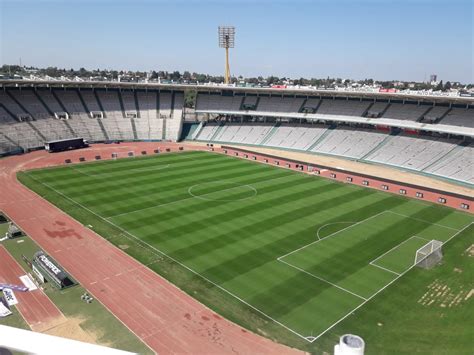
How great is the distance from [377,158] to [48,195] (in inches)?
2226

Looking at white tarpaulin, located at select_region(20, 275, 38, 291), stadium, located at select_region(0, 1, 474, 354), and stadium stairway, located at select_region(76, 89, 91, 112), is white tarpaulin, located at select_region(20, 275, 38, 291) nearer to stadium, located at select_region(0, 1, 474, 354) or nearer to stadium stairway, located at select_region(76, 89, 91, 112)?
stadium, located at select_region(0, 1, 474, 354)

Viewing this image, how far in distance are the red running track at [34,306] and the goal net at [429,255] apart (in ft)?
94.0

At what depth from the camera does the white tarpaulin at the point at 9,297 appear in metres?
26.8

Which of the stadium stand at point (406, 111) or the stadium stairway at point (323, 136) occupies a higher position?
the stadium stand at point (406, 111)

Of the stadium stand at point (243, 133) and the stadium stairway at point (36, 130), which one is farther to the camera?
the stadium stand at point (243, 133)

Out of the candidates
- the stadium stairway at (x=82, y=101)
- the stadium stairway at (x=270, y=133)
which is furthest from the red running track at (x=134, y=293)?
the stadium stairway at (x=270, y=133)

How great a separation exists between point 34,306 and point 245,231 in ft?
64.6

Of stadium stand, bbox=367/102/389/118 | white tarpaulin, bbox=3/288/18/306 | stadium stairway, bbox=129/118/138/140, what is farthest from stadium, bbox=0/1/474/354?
stadium stairway, bbox=129/118/138/140

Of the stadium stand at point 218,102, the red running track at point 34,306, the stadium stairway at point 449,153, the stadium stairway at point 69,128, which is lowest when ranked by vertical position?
the red running track at point 34,306

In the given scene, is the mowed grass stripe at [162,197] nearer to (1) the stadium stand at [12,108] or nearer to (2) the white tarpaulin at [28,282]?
(2) the white tarpaulin at [28,282]

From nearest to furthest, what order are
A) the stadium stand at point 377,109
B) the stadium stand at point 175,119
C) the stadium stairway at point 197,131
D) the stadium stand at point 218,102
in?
the stadium stand at point 377,109 < the stadium stand at point 175,119 < the stadium stairway at point 197,131 < the stadium stand at point 218,102

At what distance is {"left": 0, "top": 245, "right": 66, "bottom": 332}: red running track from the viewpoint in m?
24.8

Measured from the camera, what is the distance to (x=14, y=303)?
26.7 meters

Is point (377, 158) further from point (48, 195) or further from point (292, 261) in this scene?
point (48, 195)
